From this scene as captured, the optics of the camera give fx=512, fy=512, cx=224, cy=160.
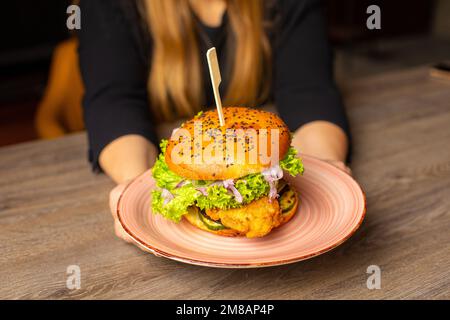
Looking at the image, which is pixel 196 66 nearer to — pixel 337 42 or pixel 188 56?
pixel 188 56

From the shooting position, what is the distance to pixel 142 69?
1.62m

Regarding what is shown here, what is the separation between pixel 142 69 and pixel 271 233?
871 mm

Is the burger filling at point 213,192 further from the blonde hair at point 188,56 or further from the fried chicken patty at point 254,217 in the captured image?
the blonde hair at point 188,56

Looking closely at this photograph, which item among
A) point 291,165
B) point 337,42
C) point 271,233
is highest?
point 291,165

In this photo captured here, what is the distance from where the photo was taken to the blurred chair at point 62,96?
201 cm

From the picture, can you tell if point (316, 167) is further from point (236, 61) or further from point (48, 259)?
point (236, 61)

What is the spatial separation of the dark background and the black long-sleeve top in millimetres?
2047

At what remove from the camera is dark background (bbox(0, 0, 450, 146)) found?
14.7 feet

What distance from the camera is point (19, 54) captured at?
4.86 metres

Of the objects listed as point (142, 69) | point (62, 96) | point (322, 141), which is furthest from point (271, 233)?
point (62, 96)

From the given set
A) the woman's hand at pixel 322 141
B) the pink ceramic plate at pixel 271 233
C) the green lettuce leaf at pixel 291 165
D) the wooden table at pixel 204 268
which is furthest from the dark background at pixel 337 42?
the green lettuce leaf at pixel 291 165

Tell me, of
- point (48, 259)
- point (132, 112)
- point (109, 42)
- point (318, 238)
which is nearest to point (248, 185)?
point (318, 238)

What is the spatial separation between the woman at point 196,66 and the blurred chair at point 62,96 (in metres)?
0.47

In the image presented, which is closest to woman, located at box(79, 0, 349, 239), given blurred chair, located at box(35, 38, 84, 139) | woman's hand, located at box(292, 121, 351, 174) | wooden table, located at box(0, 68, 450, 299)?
woman's hand, located at box(292, 121, 351, 174)
